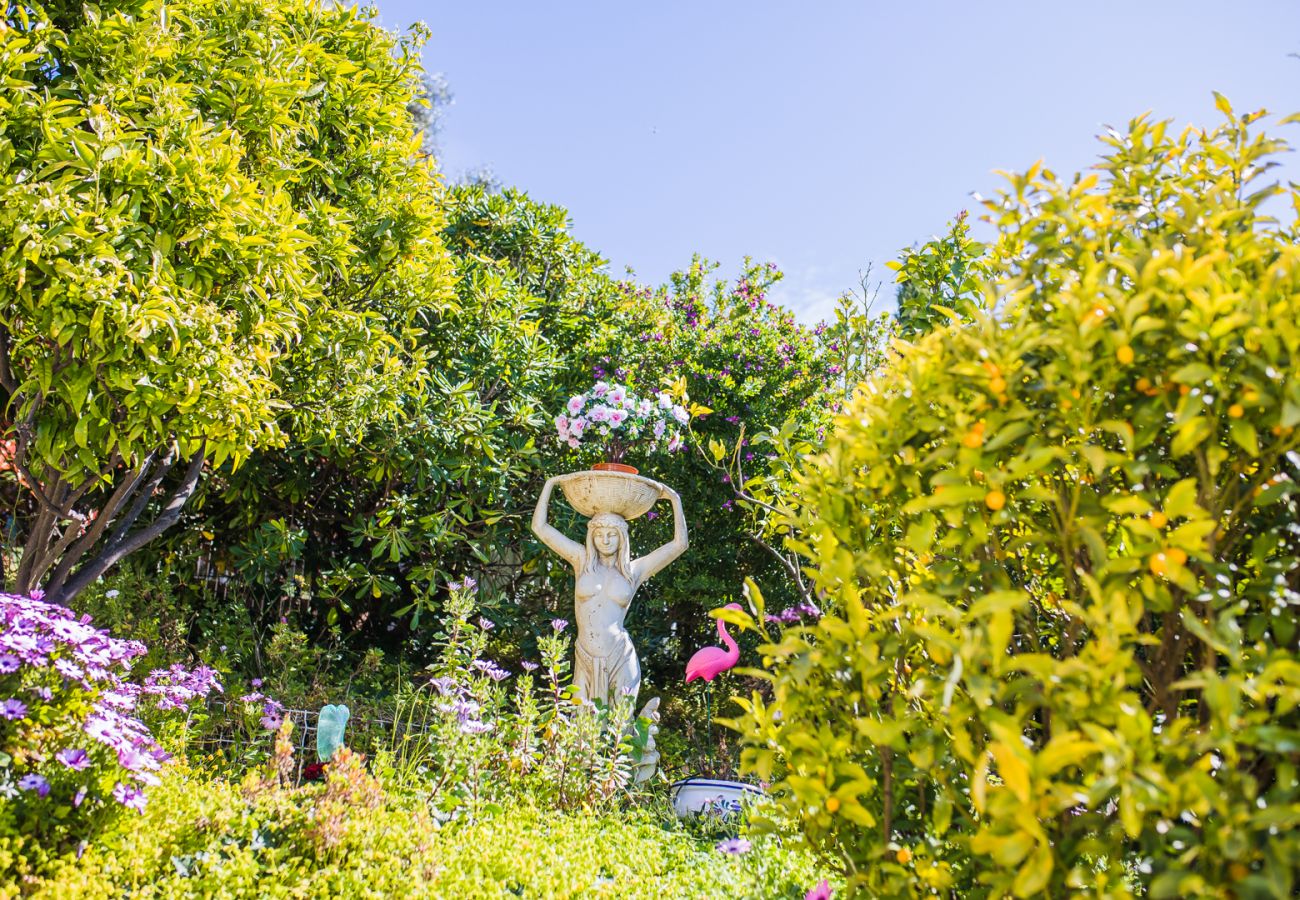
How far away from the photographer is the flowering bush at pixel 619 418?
500 cm

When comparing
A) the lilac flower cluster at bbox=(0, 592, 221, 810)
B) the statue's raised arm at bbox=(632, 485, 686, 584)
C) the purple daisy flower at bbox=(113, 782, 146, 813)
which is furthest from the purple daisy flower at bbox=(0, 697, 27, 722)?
the statue's raised arm at bbox=(632, 485, 686, 584)

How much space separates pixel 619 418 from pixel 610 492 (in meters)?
0.51

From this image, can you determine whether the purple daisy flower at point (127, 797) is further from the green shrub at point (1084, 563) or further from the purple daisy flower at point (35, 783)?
the green shrub at point (1084, 563)

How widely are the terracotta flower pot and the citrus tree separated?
1.28 metres

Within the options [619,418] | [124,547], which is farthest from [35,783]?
[619,418]

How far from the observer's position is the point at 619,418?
4965mm

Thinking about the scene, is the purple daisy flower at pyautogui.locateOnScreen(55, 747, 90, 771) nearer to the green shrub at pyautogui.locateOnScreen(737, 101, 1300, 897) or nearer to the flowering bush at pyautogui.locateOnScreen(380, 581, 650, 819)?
the flowering bush at pyautogui.locateOnScreen(380, 581, 650, 819)

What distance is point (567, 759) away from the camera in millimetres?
3736

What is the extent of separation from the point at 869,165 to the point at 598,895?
409cm

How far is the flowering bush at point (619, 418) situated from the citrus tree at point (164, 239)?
1.24m

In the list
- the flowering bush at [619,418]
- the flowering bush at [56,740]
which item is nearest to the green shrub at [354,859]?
the flowering bush at [56,740]

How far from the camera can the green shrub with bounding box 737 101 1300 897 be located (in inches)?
42.6

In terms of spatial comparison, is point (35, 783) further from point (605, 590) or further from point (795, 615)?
point (795, 615)

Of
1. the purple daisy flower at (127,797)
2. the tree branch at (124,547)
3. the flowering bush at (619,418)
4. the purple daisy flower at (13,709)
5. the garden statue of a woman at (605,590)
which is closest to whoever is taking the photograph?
the purple daisy flower at (13,709)
